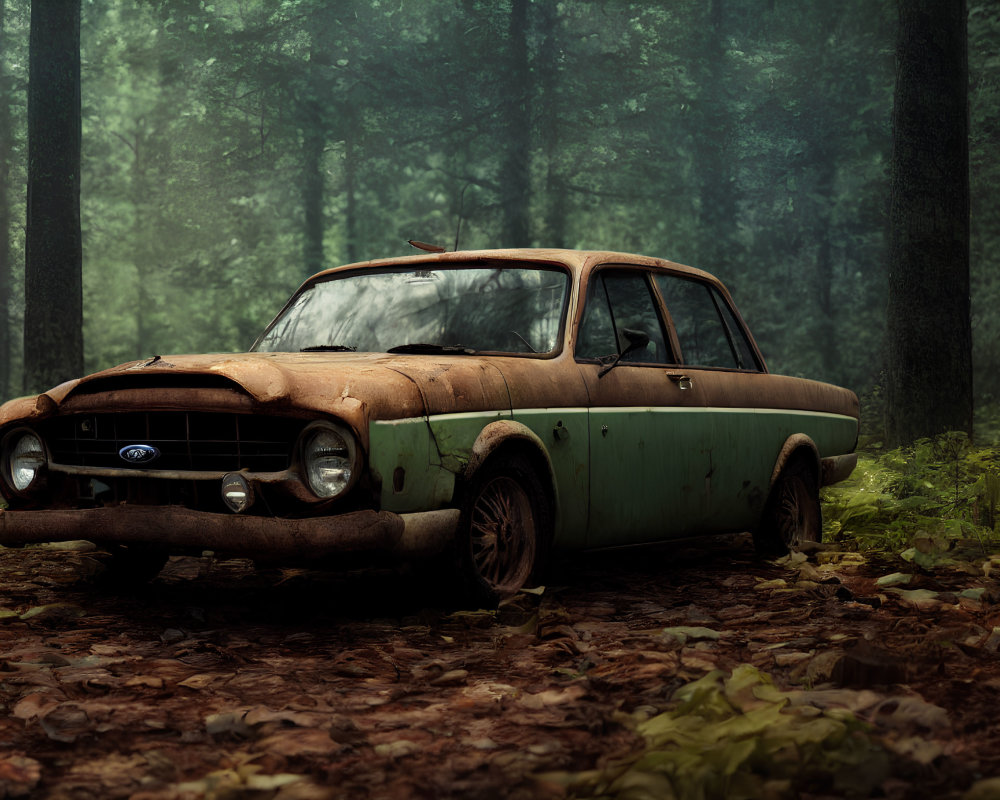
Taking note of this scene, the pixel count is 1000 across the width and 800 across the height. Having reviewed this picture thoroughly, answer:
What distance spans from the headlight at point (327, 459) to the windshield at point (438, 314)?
1.14 meters

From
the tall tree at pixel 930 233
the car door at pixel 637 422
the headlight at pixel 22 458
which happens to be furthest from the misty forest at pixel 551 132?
the headlight at pixel 22 458

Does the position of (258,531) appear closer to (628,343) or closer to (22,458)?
(22,458)

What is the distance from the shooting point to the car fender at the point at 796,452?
25.0 ft

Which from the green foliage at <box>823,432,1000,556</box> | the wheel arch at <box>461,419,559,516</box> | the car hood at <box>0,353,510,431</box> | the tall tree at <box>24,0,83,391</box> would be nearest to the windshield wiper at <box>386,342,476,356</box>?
the car hood at <box>0,353,510,431</box>

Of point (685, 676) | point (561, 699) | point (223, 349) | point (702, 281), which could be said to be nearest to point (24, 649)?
point (561, 699)

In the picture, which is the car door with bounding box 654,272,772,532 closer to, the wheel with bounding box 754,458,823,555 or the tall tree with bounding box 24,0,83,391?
the wheel with bounding box 754,458,823,555

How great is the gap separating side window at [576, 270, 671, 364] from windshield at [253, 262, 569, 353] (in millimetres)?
200

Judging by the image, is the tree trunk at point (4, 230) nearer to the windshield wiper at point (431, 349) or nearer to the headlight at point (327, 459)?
the windshield wiper at point (431, 349)

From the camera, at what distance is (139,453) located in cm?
539

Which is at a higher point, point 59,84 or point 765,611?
point 59,84

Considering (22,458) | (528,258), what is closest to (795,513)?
(528,258)

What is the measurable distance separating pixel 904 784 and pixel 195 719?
2.09 meters

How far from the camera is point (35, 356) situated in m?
13.1

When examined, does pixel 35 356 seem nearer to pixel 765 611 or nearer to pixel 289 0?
pixel 765 611
